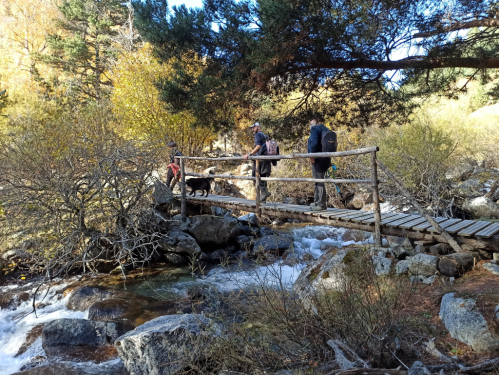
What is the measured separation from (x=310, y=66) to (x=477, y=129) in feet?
52.0

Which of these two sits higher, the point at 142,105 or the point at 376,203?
the point at 142,105

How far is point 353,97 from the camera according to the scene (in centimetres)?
679

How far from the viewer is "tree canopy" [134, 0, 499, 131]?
16.3 feet

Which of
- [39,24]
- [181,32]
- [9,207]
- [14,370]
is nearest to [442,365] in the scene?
[14,370]

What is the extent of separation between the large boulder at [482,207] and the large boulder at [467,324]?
793cm

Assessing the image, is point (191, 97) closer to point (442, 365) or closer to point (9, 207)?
point (9, 207)

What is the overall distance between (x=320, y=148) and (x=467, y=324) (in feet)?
13.0

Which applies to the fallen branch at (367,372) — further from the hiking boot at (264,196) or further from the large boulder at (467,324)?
the hiking boot at (264,196)

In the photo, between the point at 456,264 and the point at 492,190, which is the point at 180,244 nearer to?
the point at 456,264

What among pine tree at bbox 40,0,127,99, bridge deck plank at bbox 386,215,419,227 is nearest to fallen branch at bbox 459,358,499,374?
bridge deck plank at bbox 386,215,419,227

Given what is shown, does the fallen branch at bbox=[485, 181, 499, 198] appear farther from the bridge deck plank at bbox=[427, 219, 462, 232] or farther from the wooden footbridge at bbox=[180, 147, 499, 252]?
the bridge deck plank at bbox=[427, 219, 462, 232]

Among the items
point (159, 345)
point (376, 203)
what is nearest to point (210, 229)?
point (376, 203)

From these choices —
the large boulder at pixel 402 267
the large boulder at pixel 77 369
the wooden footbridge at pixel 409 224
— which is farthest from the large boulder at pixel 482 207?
the large boulder at pixel 77 369

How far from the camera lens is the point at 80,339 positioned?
4996 mm
